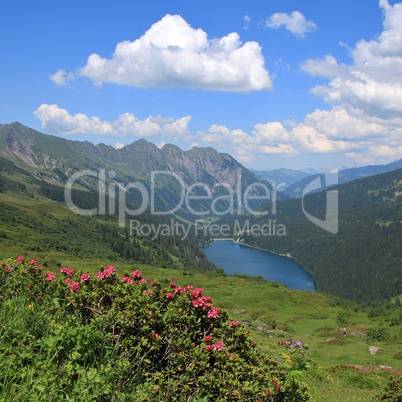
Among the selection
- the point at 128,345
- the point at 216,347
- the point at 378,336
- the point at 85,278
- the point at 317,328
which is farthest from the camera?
the point at 317,328

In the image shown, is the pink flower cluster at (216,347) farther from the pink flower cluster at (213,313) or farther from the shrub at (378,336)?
the shrub at (378,336)

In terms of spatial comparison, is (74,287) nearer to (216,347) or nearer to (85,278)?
(85,278)

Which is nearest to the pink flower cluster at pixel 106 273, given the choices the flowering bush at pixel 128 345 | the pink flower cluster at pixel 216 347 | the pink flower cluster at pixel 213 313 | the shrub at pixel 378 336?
the flowering bush at pixel 128 345

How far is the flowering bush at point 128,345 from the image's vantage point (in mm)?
4469

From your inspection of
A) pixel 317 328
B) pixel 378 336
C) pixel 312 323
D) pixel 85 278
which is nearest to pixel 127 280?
pixel 85 278

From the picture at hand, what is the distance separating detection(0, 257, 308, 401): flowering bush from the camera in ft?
14.7

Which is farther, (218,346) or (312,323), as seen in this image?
(312,323)

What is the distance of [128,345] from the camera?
5.25m

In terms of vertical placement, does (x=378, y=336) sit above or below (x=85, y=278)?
below

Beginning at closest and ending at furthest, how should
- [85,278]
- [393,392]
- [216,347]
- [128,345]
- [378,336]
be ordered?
[128,345]
[216,347]
[85,278]
[393,392]
[378,336]

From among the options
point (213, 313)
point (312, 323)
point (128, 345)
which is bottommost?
point (312, 323)

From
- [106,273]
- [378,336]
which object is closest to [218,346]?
[106,273]

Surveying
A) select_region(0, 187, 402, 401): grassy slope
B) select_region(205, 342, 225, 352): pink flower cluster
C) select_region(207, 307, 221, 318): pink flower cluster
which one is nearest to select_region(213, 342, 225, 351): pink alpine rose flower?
select_region(205, 342, 225, 352): pink flower cluster

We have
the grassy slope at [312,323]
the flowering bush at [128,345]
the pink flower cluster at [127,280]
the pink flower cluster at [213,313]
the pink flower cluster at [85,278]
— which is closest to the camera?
the flowering bush at [128,345]
